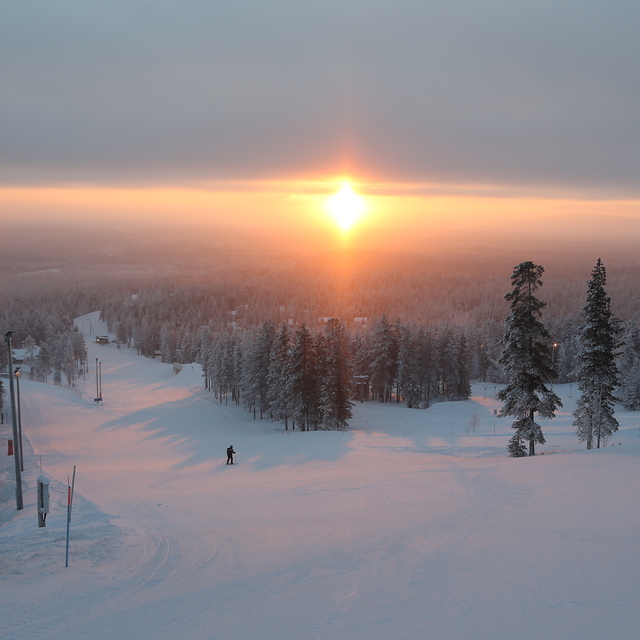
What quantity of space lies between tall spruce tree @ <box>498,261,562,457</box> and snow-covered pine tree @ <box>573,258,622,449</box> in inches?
132

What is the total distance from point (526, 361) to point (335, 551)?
55.2ft

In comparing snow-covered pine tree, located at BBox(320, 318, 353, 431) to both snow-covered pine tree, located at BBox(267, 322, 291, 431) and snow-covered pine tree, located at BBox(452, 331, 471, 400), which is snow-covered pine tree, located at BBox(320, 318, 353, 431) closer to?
snow-covered pine tree, located at BBox(267, 322, 291, 431)

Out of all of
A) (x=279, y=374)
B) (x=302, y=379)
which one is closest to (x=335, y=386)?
(x=302, y=379)

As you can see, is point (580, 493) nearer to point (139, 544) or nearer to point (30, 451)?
point (139, 544)

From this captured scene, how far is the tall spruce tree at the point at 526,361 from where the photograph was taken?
25.2 meters

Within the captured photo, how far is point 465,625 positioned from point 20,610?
27.3ft

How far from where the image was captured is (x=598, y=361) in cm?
2747

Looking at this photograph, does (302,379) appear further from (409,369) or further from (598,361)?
(598,361)

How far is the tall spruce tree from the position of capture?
2516 cm

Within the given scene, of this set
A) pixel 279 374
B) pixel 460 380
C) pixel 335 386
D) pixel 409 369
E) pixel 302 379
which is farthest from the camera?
pixel 460 380

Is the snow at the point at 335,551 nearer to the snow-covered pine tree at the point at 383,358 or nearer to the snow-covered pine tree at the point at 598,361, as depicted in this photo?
the snow-covered pine tree at the point at 598,361

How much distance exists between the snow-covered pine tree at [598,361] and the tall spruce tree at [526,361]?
3348 millimetres

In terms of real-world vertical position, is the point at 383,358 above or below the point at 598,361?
below

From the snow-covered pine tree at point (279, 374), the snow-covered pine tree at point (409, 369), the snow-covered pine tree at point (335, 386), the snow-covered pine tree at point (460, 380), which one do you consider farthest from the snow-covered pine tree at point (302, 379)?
the snow-covered pine tree at point (460, 380)
